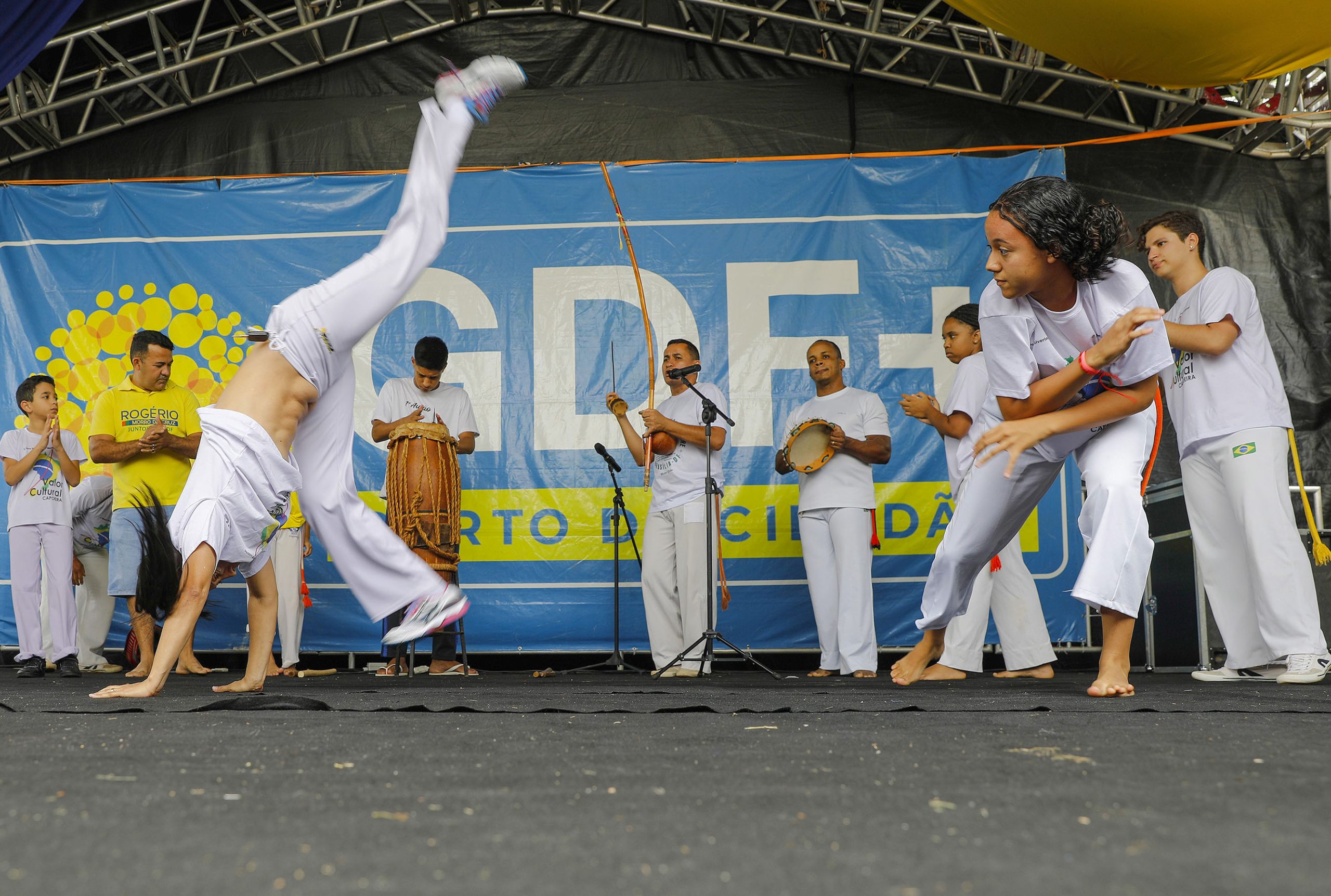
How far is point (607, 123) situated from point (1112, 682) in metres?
5.22

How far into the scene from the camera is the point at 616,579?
19.6 feet

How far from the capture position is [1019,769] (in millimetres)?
1729

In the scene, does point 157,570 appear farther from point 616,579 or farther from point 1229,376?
point 1229,376

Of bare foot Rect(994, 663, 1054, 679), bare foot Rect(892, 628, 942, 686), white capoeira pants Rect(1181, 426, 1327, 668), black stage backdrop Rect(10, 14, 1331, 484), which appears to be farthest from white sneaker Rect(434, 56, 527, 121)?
bare foot Rect(994, 663, 1054, 679)

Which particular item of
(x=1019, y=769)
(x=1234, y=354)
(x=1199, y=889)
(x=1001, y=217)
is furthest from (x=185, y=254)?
(x=1199, y=889)

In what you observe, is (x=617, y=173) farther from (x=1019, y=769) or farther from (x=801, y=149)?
(x=1019, y=769)

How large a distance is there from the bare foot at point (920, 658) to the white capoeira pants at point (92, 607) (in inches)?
186

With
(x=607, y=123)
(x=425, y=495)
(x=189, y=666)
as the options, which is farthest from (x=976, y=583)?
(x=189, y=666)

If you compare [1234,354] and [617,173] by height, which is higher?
[617,173]

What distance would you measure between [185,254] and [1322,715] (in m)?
6.40

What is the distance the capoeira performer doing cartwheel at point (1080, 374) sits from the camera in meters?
2.95

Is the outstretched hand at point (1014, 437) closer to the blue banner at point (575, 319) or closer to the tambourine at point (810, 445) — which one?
the tambourine at point (810, 445)

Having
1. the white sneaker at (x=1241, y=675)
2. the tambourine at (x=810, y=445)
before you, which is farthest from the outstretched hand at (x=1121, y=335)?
the tambourine at (x=810, y=445)

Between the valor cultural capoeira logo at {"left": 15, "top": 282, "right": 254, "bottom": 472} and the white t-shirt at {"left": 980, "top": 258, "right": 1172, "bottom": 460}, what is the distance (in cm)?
498
